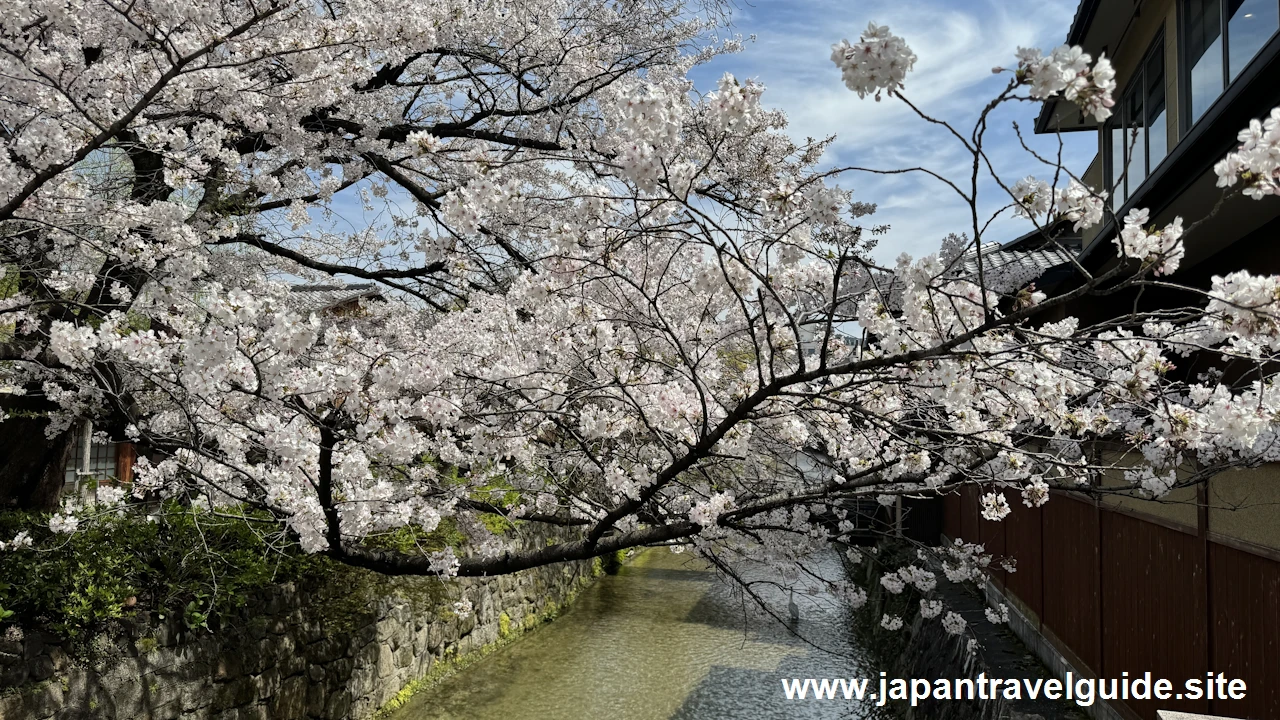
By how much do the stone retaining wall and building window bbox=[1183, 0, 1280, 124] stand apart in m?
9.06

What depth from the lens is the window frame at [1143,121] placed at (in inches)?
344

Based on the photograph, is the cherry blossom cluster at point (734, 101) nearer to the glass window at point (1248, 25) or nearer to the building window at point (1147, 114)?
the glass window at point (1248, 25)

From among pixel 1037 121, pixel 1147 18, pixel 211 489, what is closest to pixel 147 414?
pixel 211 489

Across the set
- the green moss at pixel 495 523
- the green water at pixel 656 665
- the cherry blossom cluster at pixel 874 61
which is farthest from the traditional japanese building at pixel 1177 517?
the green moss at pixel 495 523

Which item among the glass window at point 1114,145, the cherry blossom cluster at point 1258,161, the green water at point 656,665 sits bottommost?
the green water at point 656,665

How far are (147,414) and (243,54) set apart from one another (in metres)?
3.09

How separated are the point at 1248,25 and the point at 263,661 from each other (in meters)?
9.64

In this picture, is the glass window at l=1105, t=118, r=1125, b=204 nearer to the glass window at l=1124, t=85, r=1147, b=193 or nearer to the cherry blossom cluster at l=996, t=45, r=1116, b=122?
the glass window at l=1124, t=85, r=1147, b=193

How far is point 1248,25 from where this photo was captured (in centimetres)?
611

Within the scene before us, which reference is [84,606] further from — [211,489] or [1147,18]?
[1147,18]

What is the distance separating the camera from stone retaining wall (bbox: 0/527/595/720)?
4.98 meters

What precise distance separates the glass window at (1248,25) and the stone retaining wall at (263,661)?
906cm

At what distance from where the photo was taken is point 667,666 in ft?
34.8

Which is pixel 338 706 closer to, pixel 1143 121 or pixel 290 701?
pixel 290 701
